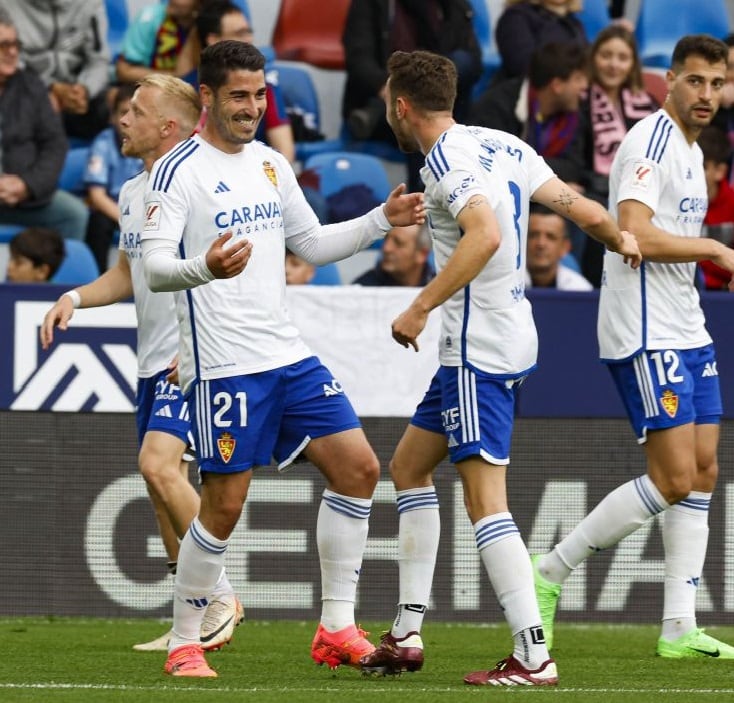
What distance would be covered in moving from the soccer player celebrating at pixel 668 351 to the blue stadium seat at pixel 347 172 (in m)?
4.33

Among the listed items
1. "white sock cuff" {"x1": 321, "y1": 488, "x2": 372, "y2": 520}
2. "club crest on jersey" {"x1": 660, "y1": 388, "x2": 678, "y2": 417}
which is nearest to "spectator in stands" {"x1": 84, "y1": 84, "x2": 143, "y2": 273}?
"club crest on jersey" {"x1": 660, "y1": 388, "x2": 678, "y2": 417}

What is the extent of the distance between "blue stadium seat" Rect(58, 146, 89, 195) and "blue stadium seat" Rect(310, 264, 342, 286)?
6.13 ft

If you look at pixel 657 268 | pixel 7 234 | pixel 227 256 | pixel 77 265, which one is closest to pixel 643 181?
pixel 657 268

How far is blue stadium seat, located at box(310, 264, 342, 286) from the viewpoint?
10453 mm

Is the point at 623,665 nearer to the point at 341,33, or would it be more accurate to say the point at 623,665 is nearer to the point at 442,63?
the point at 442,63

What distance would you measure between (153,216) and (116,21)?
23.0ft

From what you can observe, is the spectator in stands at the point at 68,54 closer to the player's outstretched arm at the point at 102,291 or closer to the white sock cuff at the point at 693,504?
the player's outstretched arm at the point at 102,291

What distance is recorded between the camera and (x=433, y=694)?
5.20 m

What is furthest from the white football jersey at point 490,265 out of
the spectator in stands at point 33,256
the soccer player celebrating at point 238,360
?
the spectator in stands at point 33,256

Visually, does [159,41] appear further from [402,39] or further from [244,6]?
[402,39]

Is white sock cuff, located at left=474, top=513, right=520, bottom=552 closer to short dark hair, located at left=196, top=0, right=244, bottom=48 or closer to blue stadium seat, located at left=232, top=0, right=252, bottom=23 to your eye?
short dark hair, located at left=196, top=0, right=244, bottom=48

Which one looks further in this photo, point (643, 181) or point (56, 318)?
point (643, 181)

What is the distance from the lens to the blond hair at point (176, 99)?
22.5 ft

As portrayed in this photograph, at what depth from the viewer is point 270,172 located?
5844 mm
